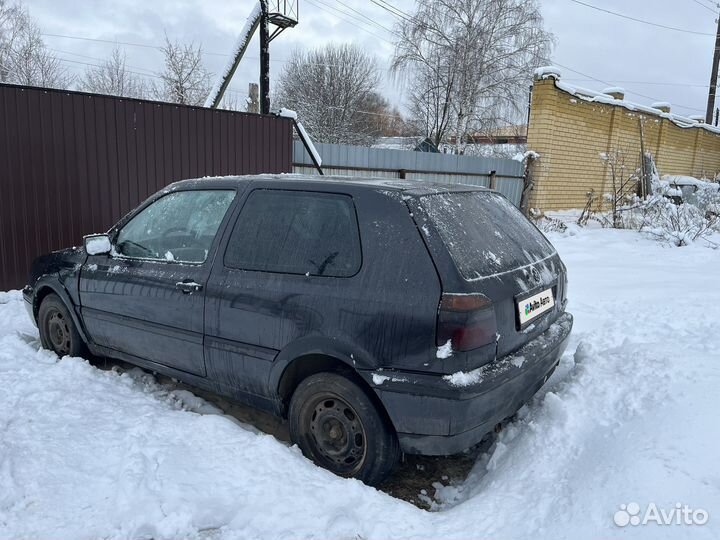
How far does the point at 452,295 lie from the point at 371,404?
69cm

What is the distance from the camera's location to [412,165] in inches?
430

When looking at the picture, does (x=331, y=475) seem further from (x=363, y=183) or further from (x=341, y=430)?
(x=363, y=183)

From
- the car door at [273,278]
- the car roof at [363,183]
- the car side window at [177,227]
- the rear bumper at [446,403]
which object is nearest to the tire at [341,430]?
the rear bumper at [446,403]

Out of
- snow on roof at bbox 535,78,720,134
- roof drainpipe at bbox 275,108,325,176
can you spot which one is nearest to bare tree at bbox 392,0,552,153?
snow on roof at bbox 535,78,720,134

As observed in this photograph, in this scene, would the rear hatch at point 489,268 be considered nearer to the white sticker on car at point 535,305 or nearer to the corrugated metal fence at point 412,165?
the white sticker on car at point 535,305

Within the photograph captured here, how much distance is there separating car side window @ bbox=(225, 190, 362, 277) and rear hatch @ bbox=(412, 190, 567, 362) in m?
0.41

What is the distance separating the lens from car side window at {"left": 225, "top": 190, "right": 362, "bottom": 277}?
2.69 m

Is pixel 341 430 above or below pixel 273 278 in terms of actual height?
below

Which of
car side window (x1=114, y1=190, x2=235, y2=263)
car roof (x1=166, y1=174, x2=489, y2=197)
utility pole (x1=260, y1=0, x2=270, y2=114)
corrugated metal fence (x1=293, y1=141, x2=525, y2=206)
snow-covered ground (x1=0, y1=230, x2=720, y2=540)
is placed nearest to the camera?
snow-covered ground (x1=0, y1=230, x2=720, y2=540)

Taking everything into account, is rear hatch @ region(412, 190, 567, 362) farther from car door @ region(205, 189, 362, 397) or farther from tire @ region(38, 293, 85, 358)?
tire @ region(38, 293, 85, 358)

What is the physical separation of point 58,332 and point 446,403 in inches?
135

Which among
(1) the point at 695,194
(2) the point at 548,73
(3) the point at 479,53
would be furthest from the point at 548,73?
(3) the point at 479,53

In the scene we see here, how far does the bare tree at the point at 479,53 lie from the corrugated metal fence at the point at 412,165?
8140 mm

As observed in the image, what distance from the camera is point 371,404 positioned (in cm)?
254
